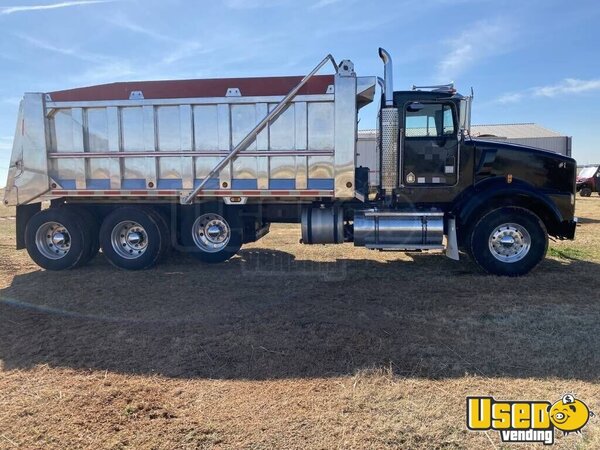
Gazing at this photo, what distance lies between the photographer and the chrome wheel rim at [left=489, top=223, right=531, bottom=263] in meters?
7.06

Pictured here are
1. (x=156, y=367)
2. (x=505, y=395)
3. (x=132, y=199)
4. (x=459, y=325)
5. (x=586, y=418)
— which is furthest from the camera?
(x=132, y=199)

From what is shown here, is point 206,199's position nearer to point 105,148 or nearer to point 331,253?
point 105,148

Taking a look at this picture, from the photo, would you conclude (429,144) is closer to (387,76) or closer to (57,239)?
(387,76)

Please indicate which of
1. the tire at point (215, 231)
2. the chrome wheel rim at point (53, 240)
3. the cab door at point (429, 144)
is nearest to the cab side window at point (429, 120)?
the cab door at point (429, 144)

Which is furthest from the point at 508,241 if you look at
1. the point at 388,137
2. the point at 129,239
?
the point at 129,239

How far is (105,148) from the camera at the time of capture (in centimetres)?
→ 761

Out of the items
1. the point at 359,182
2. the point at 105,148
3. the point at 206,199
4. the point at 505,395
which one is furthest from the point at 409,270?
the point at 105,148

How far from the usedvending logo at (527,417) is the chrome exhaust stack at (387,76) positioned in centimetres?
523

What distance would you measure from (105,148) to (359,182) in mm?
4412

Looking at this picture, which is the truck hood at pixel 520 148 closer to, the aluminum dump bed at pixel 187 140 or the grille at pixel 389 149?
the grille at pixel 389 149

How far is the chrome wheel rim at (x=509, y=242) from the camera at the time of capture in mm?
7062

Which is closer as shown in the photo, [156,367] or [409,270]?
[156,367]

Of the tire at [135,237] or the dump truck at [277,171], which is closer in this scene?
the dump truck at [277,171]

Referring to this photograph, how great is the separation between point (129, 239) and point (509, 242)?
21.1ft
